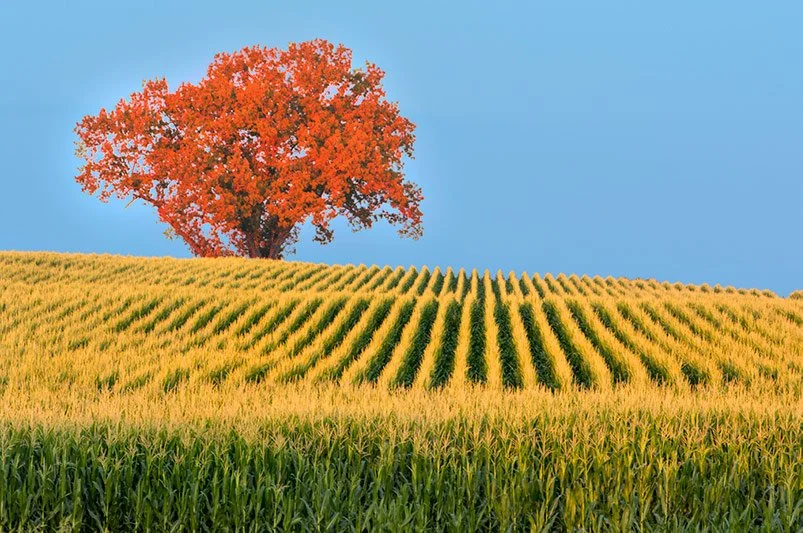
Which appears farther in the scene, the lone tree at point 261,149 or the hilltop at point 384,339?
the lone tree at point 261,149

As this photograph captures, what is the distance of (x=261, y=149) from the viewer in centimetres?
3556

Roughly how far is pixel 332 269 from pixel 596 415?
953 inches

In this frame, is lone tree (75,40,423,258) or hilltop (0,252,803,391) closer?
hilltop (0,252,803,391)

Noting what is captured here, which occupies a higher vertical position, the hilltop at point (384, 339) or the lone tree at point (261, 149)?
the lone tree at point (261, 149)

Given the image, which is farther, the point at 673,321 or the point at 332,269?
the point at 332,269

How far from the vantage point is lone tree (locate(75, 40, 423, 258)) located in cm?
3444

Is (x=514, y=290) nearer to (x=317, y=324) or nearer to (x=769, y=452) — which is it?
(x=317, y=324)

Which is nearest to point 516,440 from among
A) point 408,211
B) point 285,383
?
point 285,383

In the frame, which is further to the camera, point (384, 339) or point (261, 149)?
point (261, 149)

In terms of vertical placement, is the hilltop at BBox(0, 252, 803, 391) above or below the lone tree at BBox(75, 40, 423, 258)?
below

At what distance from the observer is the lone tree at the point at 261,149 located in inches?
1356

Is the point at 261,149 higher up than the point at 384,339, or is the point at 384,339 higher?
the point at 261,149

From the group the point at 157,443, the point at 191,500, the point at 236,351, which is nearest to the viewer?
the point at 191,500

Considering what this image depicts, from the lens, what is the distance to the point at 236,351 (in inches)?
535
